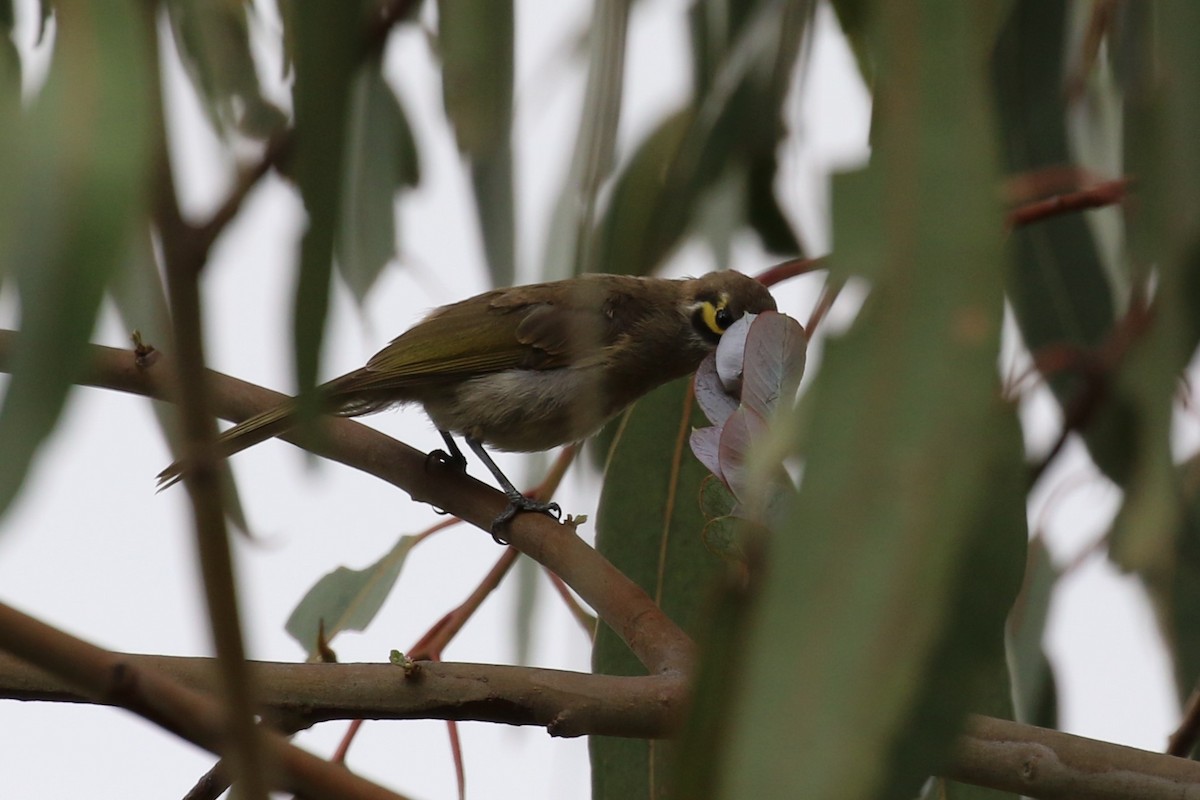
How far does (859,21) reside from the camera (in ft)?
6.97

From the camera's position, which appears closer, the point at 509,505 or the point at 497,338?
the point at 509,505

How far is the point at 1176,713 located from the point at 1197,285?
1.31 m

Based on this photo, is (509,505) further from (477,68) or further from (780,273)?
(477,68)

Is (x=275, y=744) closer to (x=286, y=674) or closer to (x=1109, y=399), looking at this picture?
(x=286, y=674)

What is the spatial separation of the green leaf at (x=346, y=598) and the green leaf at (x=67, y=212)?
184 centimetres

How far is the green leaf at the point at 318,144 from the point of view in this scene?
3.72 feet

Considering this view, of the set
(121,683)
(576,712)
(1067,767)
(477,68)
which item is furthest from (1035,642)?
(121,683)

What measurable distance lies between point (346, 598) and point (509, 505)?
48 centimetres

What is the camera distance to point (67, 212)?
1048mm

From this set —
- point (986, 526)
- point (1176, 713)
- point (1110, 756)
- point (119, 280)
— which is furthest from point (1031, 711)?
point (119, 280)

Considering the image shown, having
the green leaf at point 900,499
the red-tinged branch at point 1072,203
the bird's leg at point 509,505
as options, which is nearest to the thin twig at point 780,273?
the red-tinged branch at point 1072,203

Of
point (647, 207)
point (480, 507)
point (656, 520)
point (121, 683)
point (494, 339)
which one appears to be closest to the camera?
point (121, 683)

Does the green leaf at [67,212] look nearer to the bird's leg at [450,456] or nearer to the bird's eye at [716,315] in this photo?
the bird's leg at [450,456]

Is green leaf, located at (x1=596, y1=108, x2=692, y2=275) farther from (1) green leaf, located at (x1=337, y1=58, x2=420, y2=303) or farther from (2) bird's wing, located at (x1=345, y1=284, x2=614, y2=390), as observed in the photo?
(1) green leaf, located at (x1=337, y1=58, x2=420, y2=303)
